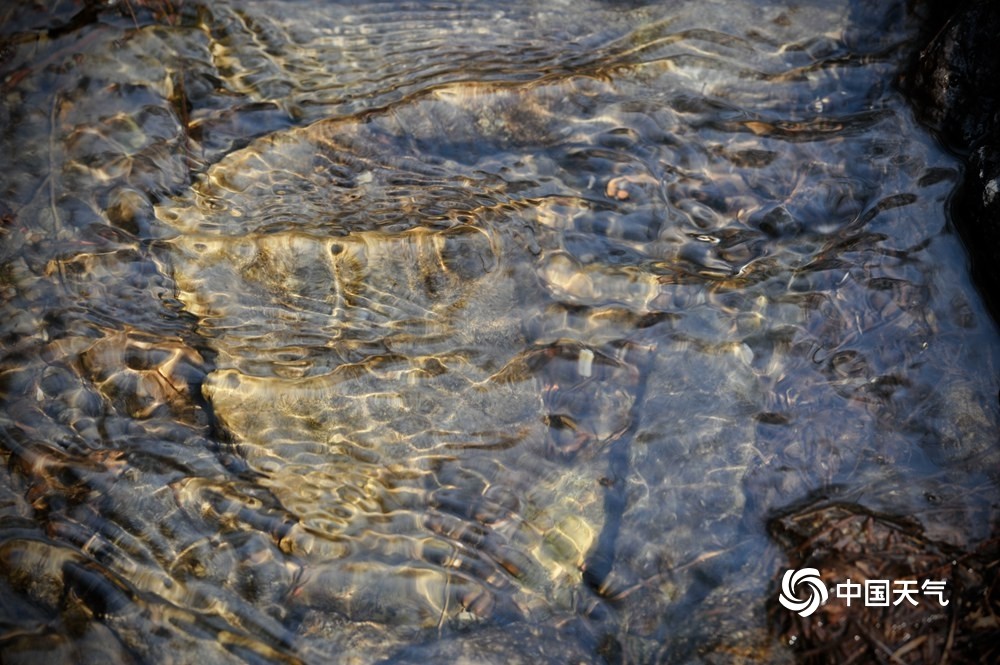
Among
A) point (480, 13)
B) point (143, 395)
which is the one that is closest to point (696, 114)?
point (480, 13)

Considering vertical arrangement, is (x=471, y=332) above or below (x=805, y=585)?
above

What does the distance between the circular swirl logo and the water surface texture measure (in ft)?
0.16

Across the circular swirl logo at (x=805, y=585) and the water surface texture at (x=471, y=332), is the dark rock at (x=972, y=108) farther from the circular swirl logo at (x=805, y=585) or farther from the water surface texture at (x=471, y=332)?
the circular swirl logo at (x=805, y=585)

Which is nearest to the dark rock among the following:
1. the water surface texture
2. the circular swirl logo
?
the water surface texture

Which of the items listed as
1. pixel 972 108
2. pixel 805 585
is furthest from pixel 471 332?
pixel 972 108

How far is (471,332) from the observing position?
3.76 metres

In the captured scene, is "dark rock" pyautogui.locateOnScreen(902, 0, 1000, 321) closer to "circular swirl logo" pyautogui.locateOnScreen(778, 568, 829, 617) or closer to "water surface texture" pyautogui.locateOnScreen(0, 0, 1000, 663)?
"water surface texture" pyautogui.locateOnScreen(0, 0, 1000, 663)

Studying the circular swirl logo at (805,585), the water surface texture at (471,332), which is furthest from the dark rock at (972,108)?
the circular swirl logo at (805,585)

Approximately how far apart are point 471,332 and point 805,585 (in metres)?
1.85

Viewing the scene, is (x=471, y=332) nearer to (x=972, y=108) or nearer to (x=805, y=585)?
(x=805, y=585)

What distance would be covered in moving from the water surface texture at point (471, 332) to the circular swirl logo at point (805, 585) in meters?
0.05

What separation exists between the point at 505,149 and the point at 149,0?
8.54 feet

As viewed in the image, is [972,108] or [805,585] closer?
[805,585]

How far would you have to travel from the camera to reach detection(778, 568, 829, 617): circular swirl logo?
292 cm
